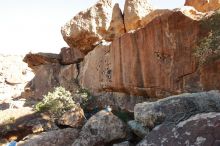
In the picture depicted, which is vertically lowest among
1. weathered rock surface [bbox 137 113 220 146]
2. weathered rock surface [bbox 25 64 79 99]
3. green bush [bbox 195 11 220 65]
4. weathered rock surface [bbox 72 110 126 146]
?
weathered rock surface [bbox 72 110 126 146]

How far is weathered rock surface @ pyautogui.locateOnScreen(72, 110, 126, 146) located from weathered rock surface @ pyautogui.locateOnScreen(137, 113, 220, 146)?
124 inches

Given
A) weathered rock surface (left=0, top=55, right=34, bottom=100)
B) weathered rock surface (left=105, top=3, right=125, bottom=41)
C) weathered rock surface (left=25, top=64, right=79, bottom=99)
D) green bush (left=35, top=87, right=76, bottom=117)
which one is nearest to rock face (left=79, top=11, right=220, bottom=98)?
weathered rock surface (left=105, top=3, right=125, bottom=41)

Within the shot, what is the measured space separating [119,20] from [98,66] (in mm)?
4151

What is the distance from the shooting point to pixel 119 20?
79.7 feet

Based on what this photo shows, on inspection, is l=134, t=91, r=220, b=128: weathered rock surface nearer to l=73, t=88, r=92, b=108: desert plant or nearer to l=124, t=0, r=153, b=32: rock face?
l=73, t=88, r=92, b=108: desert plant

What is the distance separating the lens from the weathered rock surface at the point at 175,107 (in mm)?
11242

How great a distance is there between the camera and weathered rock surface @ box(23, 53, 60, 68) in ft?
96.6

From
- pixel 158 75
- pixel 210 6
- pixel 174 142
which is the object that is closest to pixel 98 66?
pixel 158 75

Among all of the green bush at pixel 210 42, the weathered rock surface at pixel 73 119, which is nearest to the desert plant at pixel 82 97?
the weathered rock surface at pixel 73 119

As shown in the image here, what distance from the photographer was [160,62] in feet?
54.4

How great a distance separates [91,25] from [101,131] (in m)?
13.2

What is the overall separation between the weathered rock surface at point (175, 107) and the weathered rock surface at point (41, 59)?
1856cm

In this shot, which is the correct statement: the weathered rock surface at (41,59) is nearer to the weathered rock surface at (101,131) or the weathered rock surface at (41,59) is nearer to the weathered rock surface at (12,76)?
the weathered rock surface at (101,131)

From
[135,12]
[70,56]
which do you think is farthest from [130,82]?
[70,56]
